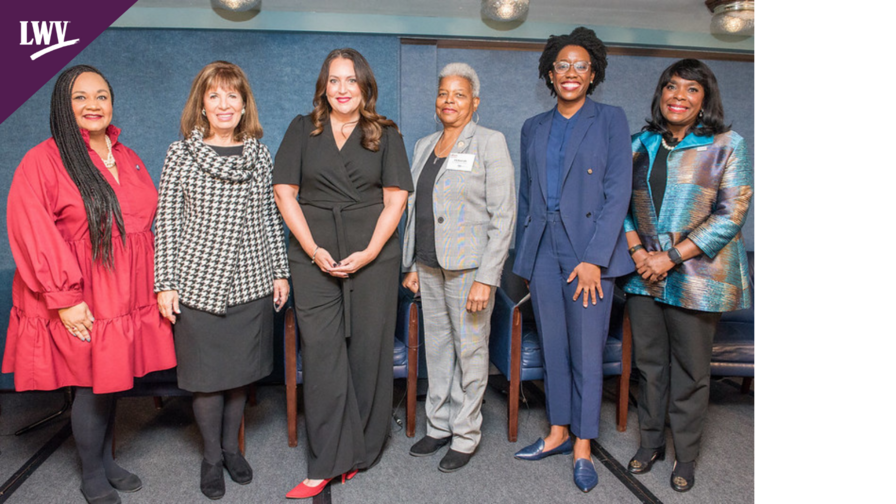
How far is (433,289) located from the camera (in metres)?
2.44

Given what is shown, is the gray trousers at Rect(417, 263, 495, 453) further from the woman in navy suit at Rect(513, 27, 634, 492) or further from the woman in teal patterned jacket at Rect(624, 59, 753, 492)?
the woman in teal patterned jacket at Rect(624, 59, 753, 492)

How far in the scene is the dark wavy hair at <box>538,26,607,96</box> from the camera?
2309 millimetres

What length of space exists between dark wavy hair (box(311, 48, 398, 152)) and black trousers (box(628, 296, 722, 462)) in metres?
1.33

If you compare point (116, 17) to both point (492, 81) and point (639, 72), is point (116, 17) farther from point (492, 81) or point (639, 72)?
point (639, 72)

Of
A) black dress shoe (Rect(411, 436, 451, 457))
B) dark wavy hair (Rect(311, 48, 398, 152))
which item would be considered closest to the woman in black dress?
dark wavy hair (Rect(311, 48, 398, 152))

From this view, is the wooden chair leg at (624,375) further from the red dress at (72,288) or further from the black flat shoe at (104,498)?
the black flat shoe at (104,498)

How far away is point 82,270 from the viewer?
2.00 metres

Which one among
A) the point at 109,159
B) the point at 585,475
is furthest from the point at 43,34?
the point at 585,475

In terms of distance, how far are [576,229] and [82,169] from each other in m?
1.93

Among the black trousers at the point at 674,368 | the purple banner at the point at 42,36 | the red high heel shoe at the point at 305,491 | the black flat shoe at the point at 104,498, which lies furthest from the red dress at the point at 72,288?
the black trousers at the point at 674,368

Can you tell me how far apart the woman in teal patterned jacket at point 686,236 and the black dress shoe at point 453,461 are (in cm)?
90

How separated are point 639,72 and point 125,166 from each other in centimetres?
306

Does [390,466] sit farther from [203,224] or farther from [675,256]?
[675,256]
